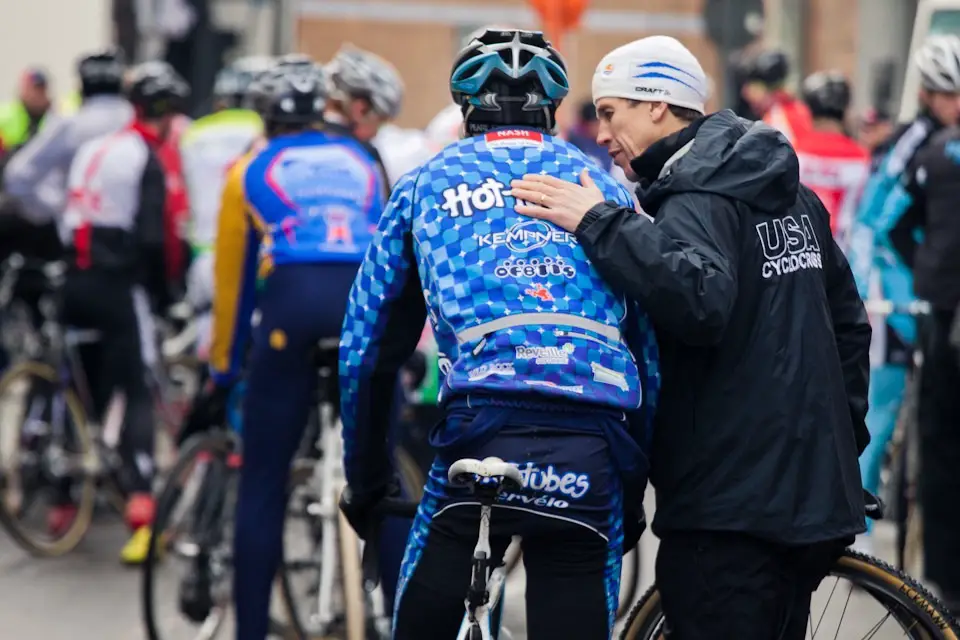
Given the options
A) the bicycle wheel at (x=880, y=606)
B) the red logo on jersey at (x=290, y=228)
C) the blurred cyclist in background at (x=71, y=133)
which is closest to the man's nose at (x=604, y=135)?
the bicycle wheel at (x=880, y=606)

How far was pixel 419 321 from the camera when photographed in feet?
15.7

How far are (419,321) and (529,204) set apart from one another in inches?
20.0

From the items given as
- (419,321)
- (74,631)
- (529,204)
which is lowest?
(74,631)

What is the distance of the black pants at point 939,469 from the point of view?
8266 millimetres

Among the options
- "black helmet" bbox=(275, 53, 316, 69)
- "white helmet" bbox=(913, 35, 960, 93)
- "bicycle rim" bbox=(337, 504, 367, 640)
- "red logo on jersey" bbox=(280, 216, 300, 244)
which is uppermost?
"black helmet" bbox=(275, 53, 316, 69)

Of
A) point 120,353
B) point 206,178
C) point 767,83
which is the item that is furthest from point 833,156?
point 120,353

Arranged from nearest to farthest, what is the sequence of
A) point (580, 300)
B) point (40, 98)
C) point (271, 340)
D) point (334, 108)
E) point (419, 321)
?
1. point (580, 300)
2. point (419, 321)
3. point (271, 340)
4. point (334, 108)
5. point (40, 98)

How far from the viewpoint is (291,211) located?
6.64m

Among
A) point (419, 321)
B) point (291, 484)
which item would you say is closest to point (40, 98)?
point (291, 484)

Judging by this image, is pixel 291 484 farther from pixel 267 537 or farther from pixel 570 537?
pixel 570 537

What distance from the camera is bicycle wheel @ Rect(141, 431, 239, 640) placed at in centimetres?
729

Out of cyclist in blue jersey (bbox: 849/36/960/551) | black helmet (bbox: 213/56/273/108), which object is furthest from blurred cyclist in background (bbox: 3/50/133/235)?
cyclist in blue jersey (bbox: 849/36/960/551)

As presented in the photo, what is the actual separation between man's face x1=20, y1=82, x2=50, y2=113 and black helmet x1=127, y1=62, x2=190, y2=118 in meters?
4.13

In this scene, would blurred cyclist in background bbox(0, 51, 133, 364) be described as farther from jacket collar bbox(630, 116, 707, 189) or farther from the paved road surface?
jacket collar bbox(630, 116, 707, 189)
